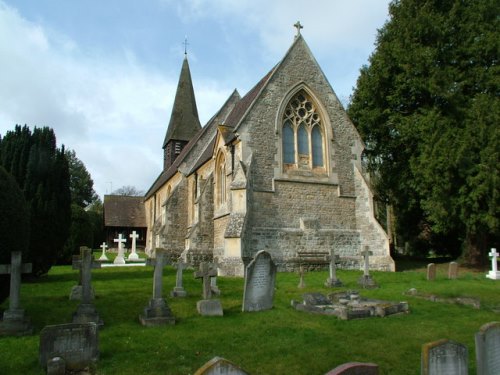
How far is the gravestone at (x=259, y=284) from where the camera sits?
9.26 meters

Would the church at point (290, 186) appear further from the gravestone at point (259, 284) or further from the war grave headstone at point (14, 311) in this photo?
the war grave headstone at point (14, 311)

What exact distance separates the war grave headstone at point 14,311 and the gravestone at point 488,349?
265 inches

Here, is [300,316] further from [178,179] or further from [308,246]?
[178,179]

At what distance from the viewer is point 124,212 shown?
45.2m

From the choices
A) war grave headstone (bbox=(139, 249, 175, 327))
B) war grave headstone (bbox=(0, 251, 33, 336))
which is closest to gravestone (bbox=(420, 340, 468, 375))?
war grave headstone (bbox=(139, 249, 175, 327))

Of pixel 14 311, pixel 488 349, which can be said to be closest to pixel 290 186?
pixel 14 311

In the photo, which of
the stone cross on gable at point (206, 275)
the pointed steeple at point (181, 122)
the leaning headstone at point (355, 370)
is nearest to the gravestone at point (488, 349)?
the leaning headstone at point (355, 370)

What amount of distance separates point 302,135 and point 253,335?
44.5 ft

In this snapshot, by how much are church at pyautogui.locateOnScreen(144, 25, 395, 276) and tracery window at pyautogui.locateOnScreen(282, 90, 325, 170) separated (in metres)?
0.05

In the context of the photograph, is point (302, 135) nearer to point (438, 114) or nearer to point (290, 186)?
point (290, 186)

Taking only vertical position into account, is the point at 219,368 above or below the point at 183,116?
below

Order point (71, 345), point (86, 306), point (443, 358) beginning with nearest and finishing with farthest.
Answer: point (443, 358) < point (71, 345) < point (86, 306)

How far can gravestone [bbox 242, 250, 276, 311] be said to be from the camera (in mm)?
9258

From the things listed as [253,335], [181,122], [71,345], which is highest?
[181,122]
